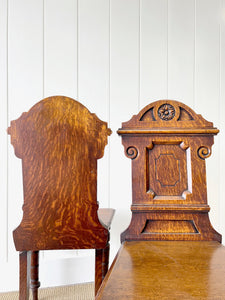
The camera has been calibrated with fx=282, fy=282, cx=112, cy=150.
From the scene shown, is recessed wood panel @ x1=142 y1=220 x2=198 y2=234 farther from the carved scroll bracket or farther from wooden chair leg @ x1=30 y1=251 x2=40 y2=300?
wooden chair leg @ x1=30 y1=251 x2=40 y2=300

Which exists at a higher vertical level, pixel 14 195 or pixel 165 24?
pixel 165 24

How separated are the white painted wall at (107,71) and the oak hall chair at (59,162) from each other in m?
0.85

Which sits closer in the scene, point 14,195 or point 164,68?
point 14,195

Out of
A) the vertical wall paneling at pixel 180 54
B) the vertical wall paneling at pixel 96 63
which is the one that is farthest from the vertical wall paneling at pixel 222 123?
the vertical wall paneling at pixel 96 63

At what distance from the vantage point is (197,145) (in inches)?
38.1

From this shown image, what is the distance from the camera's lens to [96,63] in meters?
2.05

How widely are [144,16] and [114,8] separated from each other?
0.76 ft

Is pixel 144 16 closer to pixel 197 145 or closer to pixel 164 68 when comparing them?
pixel 164 68

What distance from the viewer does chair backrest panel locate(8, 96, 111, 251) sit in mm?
1129

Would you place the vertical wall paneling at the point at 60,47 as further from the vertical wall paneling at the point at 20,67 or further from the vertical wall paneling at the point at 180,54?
the vertical wall paneling at the point at 180,54

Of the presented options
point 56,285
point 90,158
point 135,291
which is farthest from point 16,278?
point 135,291

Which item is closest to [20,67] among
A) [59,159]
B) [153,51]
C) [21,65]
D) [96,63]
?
[21,65]

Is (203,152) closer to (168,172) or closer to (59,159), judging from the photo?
(168,172)

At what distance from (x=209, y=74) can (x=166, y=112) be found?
1.37 metres
